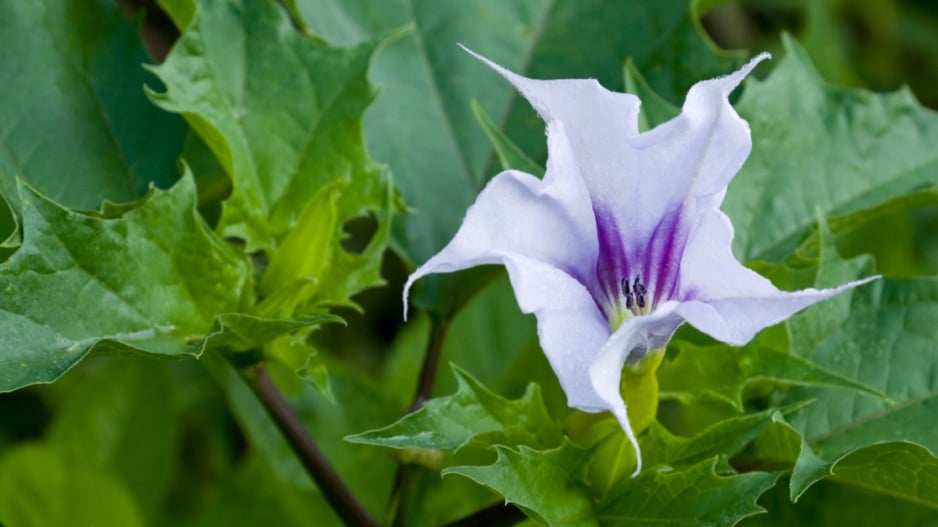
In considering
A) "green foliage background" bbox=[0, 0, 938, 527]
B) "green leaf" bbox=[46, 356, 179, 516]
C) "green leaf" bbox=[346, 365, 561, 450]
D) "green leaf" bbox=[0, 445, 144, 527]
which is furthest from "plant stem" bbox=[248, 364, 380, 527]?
"green leaf" bbox=[46, 356, 179, 516]

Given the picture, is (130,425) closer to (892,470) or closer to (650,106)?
(650,106)

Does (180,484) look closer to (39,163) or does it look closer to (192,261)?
(39,163)

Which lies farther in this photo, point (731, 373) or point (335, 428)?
point (335, 428)

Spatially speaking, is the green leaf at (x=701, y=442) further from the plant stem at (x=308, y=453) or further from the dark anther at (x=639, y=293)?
the plant stem at (x=308, y=453)

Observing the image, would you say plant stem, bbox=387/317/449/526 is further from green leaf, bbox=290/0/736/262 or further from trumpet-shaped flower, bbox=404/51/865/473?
trumpet-shaped flower, bbox=404/51/865/473

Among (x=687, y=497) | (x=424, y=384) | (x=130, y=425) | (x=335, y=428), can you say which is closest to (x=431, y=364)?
(x=424, y=384)

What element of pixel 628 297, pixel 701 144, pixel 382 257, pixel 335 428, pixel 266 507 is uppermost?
pixel 701 144

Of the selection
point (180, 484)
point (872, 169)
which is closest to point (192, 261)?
point (872, 169)
